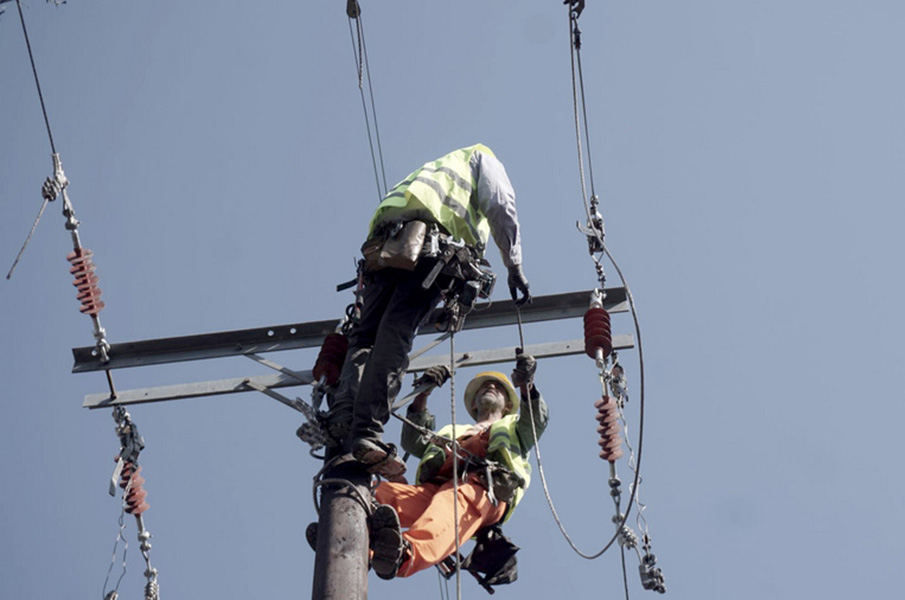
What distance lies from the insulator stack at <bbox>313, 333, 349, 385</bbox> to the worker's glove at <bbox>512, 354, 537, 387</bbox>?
95cm

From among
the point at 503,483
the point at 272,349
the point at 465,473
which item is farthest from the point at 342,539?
the point at 272,349

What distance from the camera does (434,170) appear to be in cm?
638

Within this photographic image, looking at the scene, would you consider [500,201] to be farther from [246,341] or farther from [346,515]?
[246,341]

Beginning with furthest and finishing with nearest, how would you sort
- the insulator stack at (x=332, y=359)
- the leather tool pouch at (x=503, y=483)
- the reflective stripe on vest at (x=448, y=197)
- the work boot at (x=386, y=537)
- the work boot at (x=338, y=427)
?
the leather tool pouch at (x=503, y=483)
the insulator stack at (x=332, y=359)
the reflective stripe on vest at (x=448, y=197)
the work boot at (x=338, y=427)
the work boot at (x=386, y=537)

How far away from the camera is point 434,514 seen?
21.8ft

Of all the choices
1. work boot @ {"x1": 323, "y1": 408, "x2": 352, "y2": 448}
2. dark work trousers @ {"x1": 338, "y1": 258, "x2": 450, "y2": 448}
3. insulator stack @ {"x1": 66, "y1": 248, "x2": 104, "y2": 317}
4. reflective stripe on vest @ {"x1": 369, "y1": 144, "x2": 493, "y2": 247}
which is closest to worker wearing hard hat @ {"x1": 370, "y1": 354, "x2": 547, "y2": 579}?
dark work trousers @ {"x1": 338, "y1": 258, "x2": 450, "y2": 448}

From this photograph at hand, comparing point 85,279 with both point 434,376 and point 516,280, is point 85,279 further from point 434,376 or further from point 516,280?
point 516,280

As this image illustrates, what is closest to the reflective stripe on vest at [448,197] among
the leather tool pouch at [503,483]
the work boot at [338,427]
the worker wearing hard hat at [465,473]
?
the worker wearing hard hat at [465,473]

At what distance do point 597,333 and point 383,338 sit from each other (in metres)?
1.61

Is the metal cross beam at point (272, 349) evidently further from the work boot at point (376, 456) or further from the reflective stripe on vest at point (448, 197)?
the work boot at point (376, 456)

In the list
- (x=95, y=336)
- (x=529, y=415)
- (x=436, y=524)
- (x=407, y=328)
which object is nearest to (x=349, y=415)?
(x=407, y=328)

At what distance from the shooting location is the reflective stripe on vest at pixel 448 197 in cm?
613

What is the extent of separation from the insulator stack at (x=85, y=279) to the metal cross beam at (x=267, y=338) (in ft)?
1.31

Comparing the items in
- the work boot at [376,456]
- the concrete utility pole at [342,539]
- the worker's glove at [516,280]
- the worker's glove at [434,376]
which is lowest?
the concrete utility pole at [342,539]
